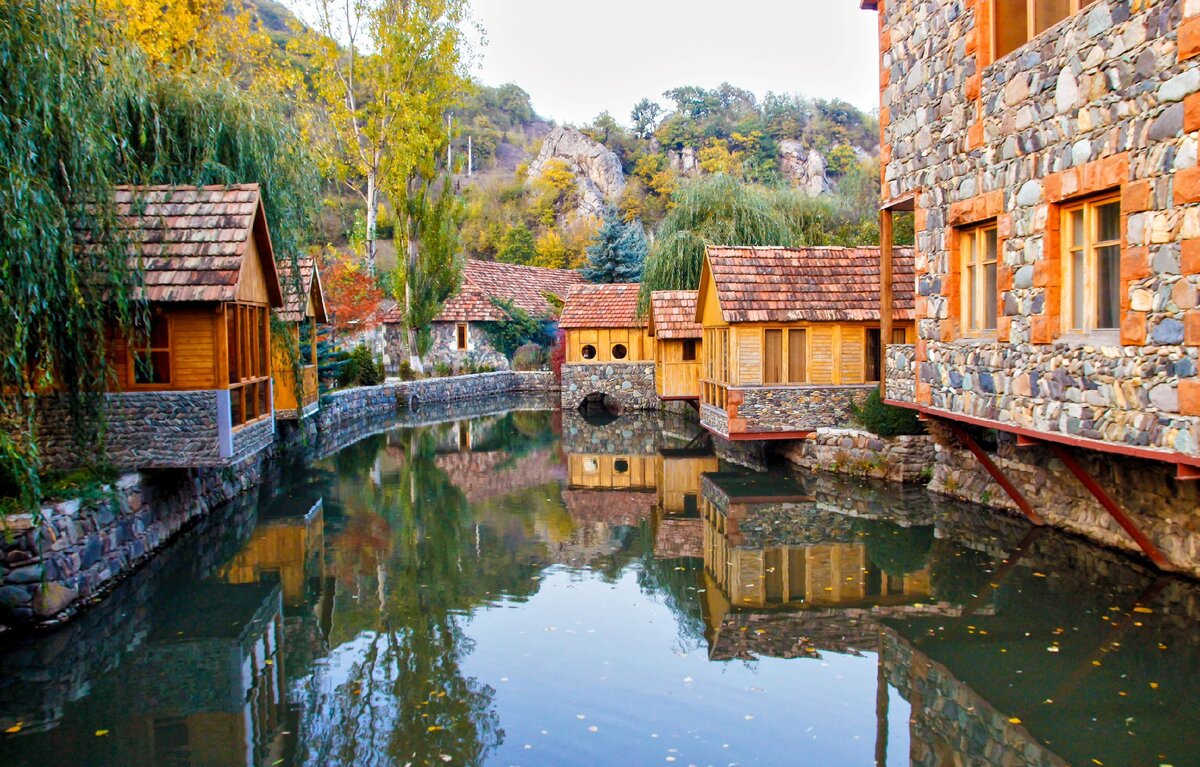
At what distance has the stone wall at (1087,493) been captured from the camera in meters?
9.84

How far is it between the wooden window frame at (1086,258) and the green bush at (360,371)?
24.3m

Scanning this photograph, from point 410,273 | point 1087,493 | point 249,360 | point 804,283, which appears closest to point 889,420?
point 804,283

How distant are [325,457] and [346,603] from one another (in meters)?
12.1

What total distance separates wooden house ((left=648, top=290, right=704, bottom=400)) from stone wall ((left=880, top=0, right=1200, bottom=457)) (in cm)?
1224

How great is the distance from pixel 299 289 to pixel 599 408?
65.6 ft

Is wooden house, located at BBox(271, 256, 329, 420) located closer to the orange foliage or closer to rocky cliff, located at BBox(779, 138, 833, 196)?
the orange foliage

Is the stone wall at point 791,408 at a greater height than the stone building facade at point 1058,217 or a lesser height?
lesser

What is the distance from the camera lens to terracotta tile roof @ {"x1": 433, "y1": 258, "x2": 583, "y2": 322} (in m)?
40.8

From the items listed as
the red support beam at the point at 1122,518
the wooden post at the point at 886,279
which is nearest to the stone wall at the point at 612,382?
the wooden post at the point at 886,279

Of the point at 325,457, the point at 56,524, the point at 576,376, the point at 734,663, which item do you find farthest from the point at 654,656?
the point at 576,376

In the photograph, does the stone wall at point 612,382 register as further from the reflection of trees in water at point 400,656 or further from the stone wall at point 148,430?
the stone wall at point 148,430

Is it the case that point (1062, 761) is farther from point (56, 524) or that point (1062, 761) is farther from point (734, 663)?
point (56, 524)

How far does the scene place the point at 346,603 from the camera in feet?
34.7

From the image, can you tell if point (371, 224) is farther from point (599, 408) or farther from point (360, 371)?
point (599, 408)
